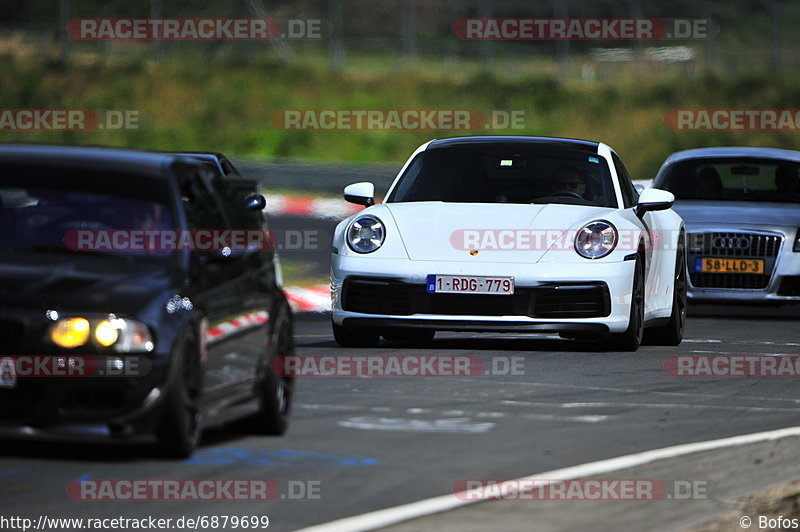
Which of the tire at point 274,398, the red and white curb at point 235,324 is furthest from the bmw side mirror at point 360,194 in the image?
the red and white curb at point 235,324

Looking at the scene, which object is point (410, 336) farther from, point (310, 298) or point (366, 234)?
point (310, 298)

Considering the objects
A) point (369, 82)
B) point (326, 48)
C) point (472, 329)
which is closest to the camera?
point (472, 329)

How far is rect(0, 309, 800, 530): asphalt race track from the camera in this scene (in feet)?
22.7

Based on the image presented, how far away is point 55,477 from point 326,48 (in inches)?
1721

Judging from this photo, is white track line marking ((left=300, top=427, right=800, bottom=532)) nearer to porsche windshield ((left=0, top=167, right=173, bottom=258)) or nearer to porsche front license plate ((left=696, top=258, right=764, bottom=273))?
porsche windshield ((left=0, top=167, right=173, bottom=258))

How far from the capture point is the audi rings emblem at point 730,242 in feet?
56.1

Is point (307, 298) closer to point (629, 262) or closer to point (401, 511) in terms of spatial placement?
point (629, 262)

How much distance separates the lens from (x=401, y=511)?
22.1ft

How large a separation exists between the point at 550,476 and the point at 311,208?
2211cm

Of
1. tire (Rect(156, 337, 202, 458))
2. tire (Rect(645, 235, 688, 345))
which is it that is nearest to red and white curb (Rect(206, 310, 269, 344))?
tire (Rect(156, 337, 202, 458))

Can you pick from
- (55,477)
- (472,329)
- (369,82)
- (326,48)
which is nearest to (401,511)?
(55,477)

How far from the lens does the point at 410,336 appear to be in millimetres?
13594

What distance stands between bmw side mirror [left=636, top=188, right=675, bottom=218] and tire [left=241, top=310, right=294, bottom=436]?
4.93m

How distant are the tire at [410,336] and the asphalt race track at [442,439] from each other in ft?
0.42
